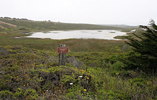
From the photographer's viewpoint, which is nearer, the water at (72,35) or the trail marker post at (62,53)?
the trail marker post at (62,53)

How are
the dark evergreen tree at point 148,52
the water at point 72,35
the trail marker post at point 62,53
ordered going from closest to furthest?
the dark evergreen tree at point 148,52, the trail marker post at point 62,53, the water at point 72,35

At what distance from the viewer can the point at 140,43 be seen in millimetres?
6918

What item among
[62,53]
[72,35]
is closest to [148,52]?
[62,53]

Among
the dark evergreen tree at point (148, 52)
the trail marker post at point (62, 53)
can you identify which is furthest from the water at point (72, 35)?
the dark evergreen tree at point (148, 52)

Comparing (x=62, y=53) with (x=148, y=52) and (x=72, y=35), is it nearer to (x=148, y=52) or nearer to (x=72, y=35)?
(x=148, y=52)

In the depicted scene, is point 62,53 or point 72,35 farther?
point 72,35

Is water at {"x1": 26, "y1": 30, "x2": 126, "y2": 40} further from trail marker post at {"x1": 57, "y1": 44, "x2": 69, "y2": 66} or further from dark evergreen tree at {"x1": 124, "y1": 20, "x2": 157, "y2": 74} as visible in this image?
dark evergreen tree at {"x1": 124, "y1": 20, "x2": 157, "y2": 74}

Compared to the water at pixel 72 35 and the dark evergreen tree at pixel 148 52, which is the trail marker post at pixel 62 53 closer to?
the dark evergreen tree at pixel 148 52

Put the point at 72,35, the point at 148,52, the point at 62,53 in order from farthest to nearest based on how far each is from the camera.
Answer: the point at 72,35
the point at 148,52
the point at 62,53


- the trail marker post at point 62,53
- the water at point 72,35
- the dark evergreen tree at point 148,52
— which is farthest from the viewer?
the water at point 72,35

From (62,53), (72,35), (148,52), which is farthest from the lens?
(72,35)

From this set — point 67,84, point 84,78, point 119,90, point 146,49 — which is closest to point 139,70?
point 146,49

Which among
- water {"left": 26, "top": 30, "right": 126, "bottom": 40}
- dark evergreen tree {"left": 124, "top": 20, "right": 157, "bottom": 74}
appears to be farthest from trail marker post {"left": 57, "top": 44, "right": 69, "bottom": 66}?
water {"left": 26, "top": 30, "right": 126, "bottom": 40}

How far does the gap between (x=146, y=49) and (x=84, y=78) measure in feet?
12.7
